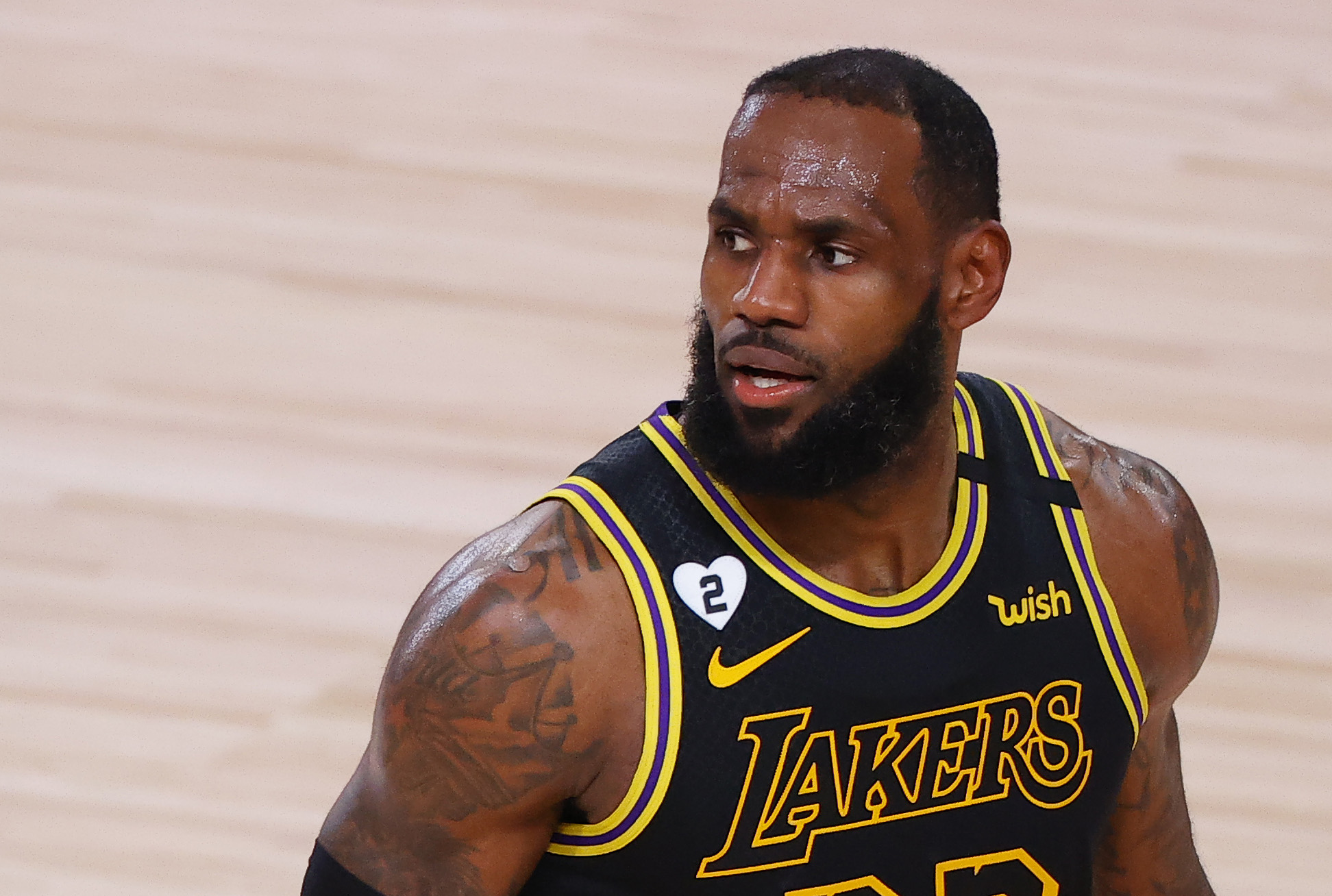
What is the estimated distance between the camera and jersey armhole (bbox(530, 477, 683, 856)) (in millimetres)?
1484

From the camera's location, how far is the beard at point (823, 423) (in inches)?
58.7

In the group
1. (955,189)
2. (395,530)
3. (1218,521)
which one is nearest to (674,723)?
(955,189)

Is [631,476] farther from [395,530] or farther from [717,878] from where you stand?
[395,530]

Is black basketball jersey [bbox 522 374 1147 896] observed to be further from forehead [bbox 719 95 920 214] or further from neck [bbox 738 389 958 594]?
forehead [bbox 719 95 920 214]

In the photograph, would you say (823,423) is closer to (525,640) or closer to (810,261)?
(810,261)

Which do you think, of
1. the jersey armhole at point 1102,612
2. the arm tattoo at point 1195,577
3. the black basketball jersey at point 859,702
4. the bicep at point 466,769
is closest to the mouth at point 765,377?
the black basketball jersey at point 859,702

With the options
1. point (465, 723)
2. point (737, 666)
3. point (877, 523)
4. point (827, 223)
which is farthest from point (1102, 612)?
point (465, 723)

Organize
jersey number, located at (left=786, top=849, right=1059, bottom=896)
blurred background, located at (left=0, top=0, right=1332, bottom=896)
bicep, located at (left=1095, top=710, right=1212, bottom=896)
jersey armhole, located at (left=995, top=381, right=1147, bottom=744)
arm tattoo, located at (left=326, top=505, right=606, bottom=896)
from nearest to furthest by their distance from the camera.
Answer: arm tattoo, located at (left=326, top=505, right=606, bottom=896) → jersey number, located at (left=786, top=849, right=1059, bottom=896) → jersey armhole, located at (left=995, top=381, right=1147, bottom=744) → bicep, located at (left=1095, top=710, right=1212, bottom=896) → blurred background, located at (left=0, top=0, right=1332, bottom=896)

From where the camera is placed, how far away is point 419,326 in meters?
3.77

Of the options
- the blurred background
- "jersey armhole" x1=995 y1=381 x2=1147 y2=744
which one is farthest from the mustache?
the blurred background

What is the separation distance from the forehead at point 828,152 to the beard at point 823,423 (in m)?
0.11

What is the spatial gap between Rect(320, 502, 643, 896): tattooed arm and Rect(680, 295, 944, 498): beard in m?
0.13

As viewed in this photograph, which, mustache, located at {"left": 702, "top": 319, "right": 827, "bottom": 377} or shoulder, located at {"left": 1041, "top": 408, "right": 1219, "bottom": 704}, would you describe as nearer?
mustache, located at {"left": 702, "top": 319, "right": 827, "bottom": 377}

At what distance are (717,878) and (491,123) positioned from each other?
297cm
